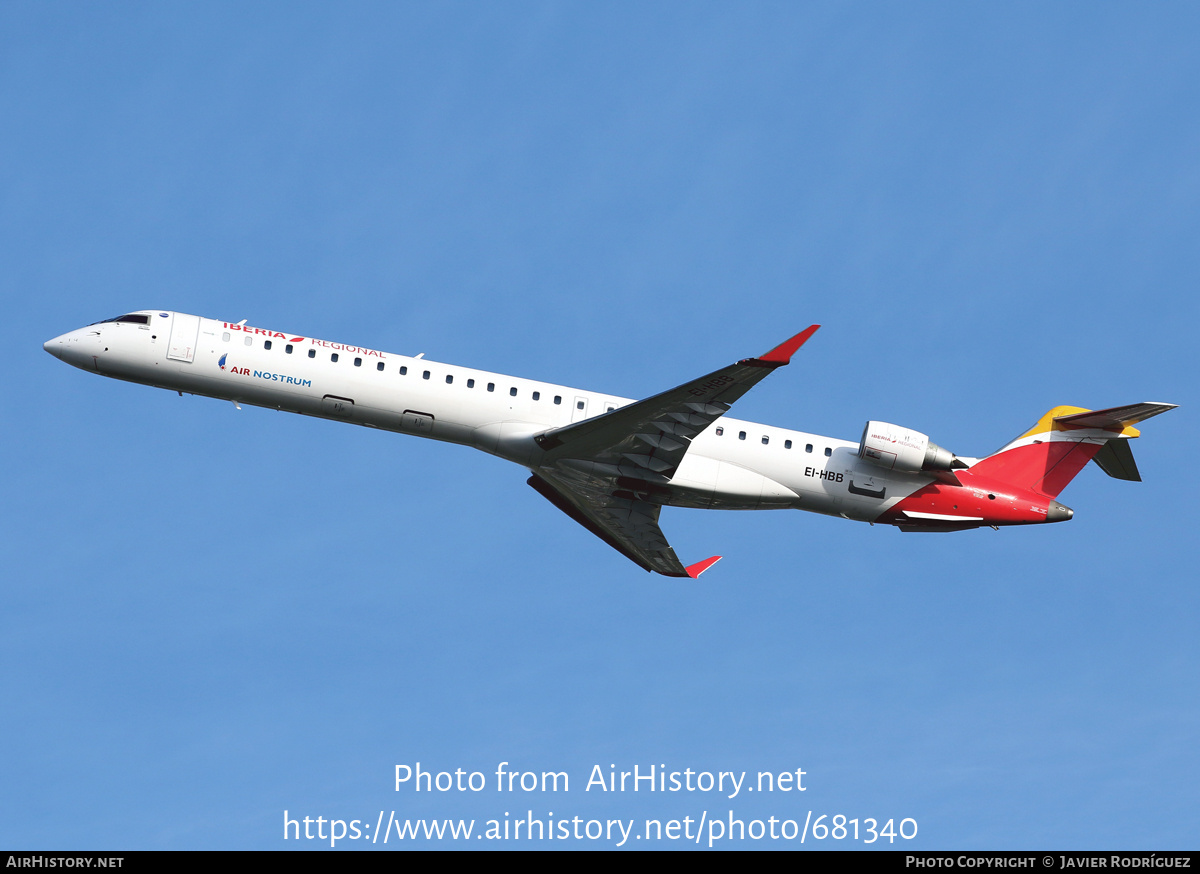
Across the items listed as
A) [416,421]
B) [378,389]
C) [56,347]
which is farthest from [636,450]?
[56,347]

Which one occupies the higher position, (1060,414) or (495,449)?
(1060,414)

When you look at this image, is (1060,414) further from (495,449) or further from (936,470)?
(495,449)

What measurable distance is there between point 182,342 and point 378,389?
530 centimetres

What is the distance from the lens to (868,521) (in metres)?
34.8

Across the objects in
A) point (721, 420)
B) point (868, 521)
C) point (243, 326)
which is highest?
point (243, 326)

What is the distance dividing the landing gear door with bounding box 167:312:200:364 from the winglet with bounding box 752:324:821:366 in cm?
1484

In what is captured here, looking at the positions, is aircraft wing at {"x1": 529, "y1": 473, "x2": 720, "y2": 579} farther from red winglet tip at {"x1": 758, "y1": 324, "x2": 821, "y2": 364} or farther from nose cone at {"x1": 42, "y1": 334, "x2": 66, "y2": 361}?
nose cone at {"x1": 42, "y1": 334, "x2": 66, "y2": 361}

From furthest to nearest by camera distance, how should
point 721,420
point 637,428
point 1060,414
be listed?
point 1060,414, point 721,420, point 637,428

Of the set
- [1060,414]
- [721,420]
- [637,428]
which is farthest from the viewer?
[1060,414]

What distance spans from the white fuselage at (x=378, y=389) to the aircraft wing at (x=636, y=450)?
2.69ft

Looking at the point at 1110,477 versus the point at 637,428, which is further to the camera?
the point at 1110,477

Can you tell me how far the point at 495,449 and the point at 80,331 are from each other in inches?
450

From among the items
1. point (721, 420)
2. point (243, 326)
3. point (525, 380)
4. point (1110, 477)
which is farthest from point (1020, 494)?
point (243, 326)

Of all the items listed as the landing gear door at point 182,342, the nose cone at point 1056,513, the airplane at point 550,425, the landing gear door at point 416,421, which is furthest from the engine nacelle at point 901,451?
the landing gear door at point 182,342
